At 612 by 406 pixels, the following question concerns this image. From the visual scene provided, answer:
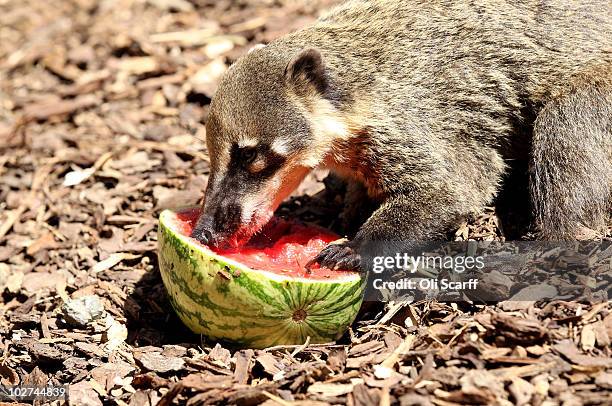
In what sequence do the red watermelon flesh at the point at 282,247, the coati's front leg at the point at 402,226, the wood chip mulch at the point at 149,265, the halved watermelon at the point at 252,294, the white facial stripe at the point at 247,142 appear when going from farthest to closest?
the coati's front leg at the point at 402,226 < the white facial stripe at the point at 247,142 < the red watermelon flesh at the point at 282,247 < the halved watermelon at the point at 252,294 < the wood chip mulch at the point at 149,265

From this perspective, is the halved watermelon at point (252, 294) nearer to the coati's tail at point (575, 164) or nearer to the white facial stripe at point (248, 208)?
the white facial stripe at point (248, 208)

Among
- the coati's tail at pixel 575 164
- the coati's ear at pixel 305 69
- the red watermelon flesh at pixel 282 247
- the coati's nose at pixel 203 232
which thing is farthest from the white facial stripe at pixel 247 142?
the coati's tail at pixel 575 164

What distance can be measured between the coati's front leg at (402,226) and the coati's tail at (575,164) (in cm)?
81

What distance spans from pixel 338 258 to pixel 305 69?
1.63m

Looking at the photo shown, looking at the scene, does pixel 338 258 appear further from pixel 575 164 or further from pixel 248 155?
pixel 575 164

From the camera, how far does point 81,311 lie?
662 cm

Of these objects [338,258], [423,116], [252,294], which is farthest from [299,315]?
[423,116]

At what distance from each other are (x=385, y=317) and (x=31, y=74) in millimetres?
6893

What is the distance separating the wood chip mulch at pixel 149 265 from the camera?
536 cm

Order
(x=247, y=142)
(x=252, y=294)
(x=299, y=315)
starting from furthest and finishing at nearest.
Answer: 1. (x=247, y=142)
2. (x=299, y=315)
3. (x=252, y=294)

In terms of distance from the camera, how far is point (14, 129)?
9727 millimetres

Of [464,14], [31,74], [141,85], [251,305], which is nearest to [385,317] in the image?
[251,305]

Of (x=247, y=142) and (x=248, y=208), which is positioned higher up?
(x=247, y=142)

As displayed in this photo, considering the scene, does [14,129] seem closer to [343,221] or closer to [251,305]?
[343,221]
